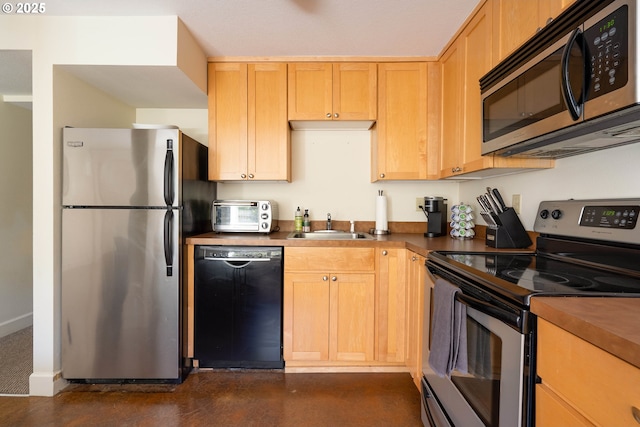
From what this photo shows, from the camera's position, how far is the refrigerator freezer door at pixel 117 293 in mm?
1879

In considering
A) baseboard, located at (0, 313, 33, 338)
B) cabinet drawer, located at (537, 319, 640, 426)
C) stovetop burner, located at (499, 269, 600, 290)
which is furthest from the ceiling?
baseboard, located at (0, 313, 33, 338)

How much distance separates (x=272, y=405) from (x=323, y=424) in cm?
34

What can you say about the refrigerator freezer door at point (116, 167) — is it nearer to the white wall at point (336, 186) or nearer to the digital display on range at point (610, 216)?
the white wall at point (336, 186)

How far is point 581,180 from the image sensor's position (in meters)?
1.36

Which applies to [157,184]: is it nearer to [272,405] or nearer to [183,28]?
[183,28]

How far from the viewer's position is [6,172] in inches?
104

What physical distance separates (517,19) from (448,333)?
1449 mm

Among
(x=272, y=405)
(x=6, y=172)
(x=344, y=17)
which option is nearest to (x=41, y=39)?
(x=6, y=172)

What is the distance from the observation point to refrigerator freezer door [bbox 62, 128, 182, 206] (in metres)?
1.87

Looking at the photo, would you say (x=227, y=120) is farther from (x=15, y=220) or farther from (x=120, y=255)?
(x=15, y=220)

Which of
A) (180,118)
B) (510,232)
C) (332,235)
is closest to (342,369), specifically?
(332,235)

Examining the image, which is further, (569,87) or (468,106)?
(468,106)

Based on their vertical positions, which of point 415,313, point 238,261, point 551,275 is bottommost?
point 415,313

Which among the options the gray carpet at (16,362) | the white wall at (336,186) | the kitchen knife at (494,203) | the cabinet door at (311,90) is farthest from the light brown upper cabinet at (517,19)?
the gray carpet at (16,362)
